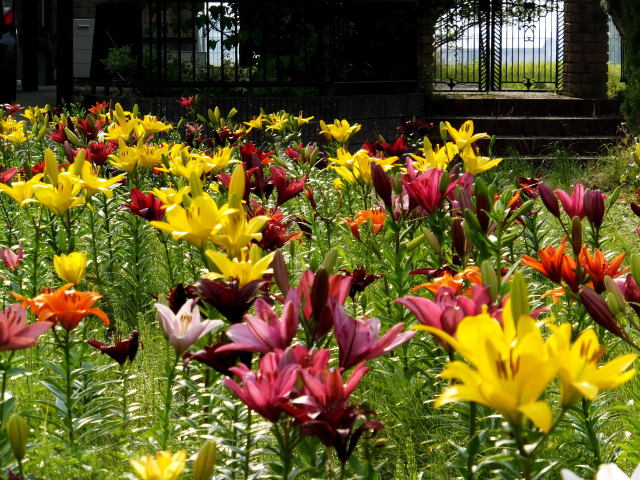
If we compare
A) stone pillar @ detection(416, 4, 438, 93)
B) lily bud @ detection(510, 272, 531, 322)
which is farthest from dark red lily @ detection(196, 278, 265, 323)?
stone pillar @ detection(416, 4, 438, 93)

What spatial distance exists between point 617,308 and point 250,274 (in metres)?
0.62

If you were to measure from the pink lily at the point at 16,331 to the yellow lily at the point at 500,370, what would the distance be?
2.17ft

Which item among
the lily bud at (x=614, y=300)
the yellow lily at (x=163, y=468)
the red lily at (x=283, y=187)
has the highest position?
the red lily at (x=283, y=187)

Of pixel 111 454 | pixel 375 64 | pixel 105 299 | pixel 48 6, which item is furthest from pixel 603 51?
pixel 48 6

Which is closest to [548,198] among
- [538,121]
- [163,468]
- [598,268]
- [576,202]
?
[576,202]

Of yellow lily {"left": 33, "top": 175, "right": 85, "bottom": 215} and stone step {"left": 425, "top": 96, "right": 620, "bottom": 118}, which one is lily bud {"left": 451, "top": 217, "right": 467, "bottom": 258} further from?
stone step {"left": 425, "top": 96, "right": 620, "bottom": 118}

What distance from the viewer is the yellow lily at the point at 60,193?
249cm

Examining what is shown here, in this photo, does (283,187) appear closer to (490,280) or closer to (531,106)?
(490,280)

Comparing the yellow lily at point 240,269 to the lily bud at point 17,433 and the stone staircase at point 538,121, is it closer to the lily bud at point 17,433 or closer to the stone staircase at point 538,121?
the lily bud at point 17,433

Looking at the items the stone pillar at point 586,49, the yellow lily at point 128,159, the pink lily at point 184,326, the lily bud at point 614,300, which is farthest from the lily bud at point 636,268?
the stone pillar at point 586,49

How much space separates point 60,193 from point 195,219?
749 millimetres

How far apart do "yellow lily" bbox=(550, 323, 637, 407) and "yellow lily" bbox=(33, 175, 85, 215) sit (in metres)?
1.63

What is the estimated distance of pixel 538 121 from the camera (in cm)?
1045

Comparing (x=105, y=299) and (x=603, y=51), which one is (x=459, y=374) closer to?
(x=105, y=299)
